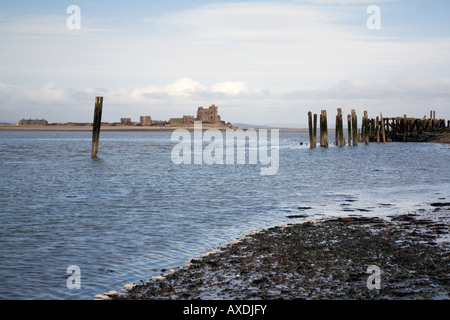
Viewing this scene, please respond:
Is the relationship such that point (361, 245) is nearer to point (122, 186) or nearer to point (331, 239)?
point (331, 239)

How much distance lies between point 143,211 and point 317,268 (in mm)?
8794

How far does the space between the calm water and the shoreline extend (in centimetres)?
79

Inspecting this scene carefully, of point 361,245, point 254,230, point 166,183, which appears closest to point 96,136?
point 166,183

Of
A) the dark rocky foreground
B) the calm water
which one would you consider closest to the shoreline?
the dark rocky foreground

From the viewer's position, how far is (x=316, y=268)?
Answer: 8.54 metres

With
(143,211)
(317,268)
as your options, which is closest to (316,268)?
(317,268)

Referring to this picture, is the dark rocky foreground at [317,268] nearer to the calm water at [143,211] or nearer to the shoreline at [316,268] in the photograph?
the shoreline at [316,268]

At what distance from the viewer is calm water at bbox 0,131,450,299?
902 centimetres

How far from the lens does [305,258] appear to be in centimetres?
928

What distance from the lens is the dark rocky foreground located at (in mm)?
7262

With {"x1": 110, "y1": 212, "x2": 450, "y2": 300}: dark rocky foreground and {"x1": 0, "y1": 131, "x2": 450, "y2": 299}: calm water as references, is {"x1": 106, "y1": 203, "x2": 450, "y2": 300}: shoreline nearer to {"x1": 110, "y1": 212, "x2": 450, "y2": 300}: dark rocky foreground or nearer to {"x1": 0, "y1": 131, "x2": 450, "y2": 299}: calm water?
{"x1": 110, "y1": 212, "x2": 450, "y2": 300}: dark rocky foreground

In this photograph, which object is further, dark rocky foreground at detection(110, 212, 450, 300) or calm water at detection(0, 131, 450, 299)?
calm water at detection(0, 131, 450, 299)

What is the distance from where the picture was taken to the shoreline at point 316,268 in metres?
7.24

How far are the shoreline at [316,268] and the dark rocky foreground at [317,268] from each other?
0.05 ft
